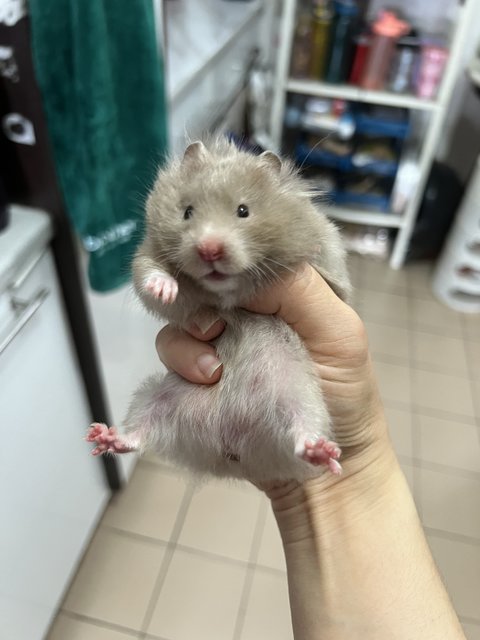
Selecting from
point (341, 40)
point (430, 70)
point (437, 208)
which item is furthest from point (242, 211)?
point (437, 208)

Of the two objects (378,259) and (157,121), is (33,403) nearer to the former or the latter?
(157,121)

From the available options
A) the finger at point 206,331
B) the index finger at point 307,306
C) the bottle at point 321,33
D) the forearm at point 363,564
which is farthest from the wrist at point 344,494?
the bottle at point 321,33

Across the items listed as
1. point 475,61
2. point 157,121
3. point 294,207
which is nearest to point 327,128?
point 475,61

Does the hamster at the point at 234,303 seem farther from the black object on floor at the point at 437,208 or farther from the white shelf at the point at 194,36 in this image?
the black object on floor at the point at 437,208

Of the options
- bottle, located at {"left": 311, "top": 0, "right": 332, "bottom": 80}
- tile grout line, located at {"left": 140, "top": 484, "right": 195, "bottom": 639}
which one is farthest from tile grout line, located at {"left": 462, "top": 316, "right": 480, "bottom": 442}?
bottle, located at {"left": 311, "top": 0, "right": 332, "bottom": 80}

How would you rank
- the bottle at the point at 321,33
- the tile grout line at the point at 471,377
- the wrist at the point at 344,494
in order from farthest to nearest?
the bottle at the point at 321,33 → the tile grout line at the point at 471,377 → the wrist at the point at 344,494

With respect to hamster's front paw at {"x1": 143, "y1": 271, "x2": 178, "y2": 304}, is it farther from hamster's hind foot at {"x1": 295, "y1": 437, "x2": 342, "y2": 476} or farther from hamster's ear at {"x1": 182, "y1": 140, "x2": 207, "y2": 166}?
hamster's hind foot at {"x1": 295, "y1": 437, "x2": 342, "y2": 476}

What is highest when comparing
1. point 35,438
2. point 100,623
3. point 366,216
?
point 35,438

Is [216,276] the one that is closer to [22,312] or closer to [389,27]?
[22,312]
